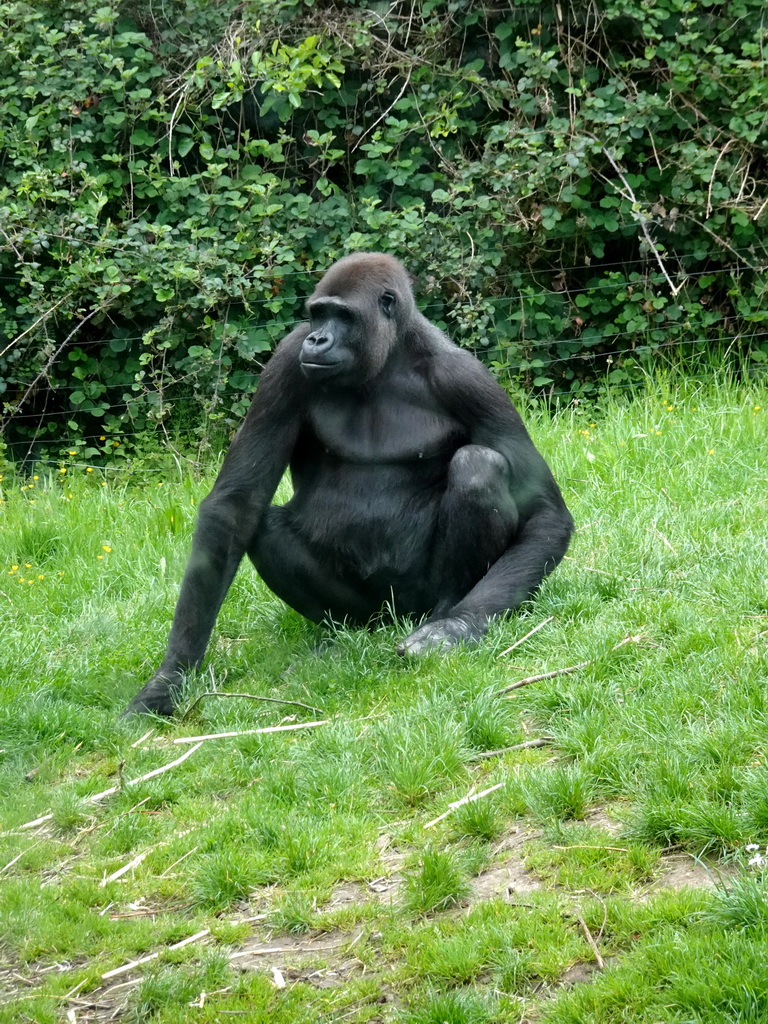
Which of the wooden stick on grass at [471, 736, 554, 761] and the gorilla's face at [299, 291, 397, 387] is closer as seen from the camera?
the wooden stick on grass at [471, 736, 554, 761]

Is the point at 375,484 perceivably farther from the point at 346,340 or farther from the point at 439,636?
the point at 439,636

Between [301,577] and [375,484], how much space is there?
19.9 inches

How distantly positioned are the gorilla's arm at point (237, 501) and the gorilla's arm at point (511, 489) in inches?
25.3

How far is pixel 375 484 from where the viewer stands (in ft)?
17.3

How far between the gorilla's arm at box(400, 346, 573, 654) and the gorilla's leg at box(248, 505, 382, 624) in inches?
16.1

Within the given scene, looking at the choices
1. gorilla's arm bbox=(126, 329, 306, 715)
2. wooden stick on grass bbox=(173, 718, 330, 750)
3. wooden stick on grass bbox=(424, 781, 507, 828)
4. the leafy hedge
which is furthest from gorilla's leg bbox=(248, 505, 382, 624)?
the leafy hedge

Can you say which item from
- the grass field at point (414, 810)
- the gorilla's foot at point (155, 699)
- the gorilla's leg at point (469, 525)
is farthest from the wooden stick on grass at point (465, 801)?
the gorilla's foot at point (155, 699)

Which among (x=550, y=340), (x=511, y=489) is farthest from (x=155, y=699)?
(x=550, y=340)

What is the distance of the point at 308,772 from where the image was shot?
3951 millimetres

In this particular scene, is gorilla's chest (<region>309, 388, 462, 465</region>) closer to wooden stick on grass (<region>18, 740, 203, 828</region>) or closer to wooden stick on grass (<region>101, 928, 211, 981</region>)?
wooden stick on grass (<region>18, 740, 203, 828</region>)

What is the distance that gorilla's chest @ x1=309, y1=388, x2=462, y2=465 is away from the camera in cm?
527

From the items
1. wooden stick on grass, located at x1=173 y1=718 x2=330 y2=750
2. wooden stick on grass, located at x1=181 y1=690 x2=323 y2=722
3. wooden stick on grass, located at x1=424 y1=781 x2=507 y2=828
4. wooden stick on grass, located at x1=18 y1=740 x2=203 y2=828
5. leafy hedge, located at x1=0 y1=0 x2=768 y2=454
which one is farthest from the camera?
leafy hedge, located at x1=0 y1=0 x2=768 y2=454

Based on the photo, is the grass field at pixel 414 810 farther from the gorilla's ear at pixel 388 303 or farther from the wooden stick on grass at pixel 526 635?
the gorilla's ear at pixel 388 303

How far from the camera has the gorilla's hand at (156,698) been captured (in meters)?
4.75
